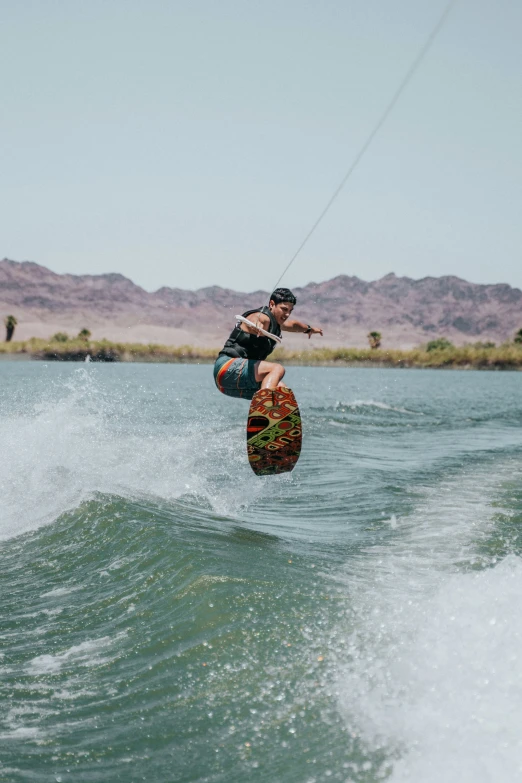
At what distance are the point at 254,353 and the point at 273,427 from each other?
87 centimetres

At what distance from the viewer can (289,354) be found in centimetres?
7294

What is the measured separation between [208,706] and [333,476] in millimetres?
7546

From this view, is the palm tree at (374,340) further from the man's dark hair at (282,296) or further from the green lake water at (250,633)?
the man's dark hair at (282,296)

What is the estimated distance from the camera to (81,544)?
6645mm

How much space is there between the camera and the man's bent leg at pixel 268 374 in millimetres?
7719

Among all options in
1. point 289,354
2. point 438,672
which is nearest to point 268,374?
point 438,672

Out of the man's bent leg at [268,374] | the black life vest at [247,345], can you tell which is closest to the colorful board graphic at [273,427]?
the man's bent leg at [268,374]

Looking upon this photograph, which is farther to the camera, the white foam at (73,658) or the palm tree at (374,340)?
the palm tree at (374,340)

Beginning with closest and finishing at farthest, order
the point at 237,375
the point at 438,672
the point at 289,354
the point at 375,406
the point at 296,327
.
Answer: the point at 438,672 < the point at 237,375 < the point at 296,327 < the point at 375,406 < the point at 289,354

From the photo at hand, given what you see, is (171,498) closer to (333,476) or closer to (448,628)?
(333,476)

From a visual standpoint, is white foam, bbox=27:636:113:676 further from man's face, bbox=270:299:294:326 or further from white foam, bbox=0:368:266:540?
man's face, bbox=270:299:294:326

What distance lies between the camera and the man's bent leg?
7719 mm

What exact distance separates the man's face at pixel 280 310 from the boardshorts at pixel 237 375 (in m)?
0.49

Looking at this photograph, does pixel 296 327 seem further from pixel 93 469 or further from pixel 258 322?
pixel 93 469
